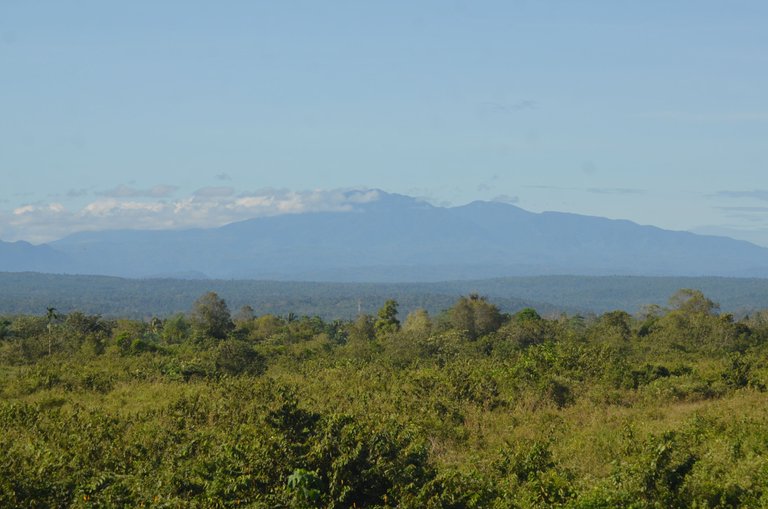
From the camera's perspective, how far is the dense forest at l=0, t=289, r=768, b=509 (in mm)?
13172

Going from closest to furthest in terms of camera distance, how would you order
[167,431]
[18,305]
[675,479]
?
[675,479] → [167,431] → [18,305]

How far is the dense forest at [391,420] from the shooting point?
1317 cm

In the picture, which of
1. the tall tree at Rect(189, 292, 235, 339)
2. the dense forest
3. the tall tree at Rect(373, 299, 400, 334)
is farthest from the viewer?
the tall tree at Rect(373, 299, 400, 334)

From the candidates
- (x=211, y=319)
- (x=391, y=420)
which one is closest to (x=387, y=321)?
(x=211, y=319)

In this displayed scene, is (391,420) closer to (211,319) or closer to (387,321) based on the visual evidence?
(211,319)

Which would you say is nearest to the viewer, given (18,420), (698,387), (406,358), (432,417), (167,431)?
(167,431)

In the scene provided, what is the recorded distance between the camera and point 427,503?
41.1 ft

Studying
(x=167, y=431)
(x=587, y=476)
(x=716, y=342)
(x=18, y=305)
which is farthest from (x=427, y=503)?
(x=18, y=305)

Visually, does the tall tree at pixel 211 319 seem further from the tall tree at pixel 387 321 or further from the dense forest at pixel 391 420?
the tall tree at pixel 387 321

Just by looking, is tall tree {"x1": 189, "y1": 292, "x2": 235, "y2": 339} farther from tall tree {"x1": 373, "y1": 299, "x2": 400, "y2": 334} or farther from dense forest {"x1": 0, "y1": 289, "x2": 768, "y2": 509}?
tall tree {"x1": 373, "y1": 299, "x2": 400, "y2": 334}

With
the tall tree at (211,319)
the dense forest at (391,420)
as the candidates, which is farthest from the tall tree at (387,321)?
the tall tree at (211,319)

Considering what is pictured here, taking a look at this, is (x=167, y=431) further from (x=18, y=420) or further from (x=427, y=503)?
(x=427, y=503)

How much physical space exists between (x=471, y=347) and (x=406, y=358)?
365 cm

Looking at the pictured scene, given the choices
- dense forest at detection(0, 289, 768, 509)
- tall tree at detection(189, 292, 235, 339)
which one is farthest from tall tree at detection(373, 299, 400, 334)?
tall tree at detection(189, 292, 235, 339)
